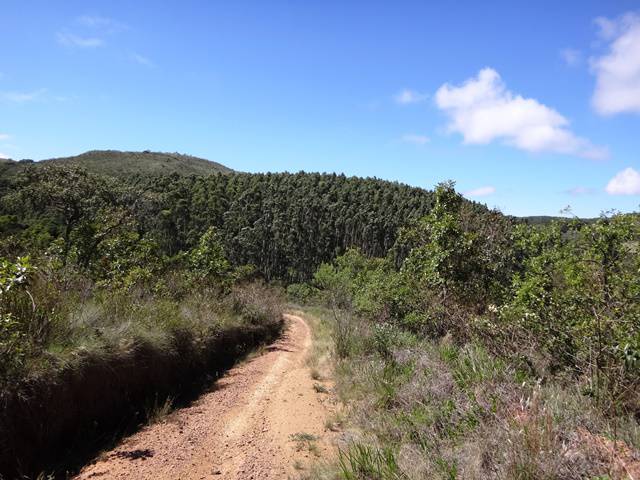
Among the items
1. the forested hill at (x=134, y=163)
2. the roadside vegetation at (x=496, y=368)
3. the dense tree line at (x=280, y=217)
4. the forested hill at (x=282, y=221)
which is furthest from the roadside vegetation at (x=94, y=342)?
the forested hill at (x=134, y=163)

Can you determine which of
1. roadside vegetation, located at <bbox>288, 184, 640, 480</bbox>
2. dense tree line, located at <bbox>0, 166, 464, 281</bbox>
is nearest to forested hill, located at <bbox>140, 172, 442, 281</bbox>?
dense tree line, located at <bbox>0, 166, 464, 281</bbox>

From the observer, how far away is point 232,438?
6785 mm

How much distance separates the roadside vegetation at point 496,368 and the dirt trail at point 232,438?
84 cm

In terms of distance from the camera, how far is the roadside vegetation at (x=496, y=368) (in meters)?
3.71

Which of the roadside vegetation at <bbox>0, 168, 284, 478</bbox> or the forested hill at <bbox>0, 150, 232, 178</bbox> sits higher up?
the forested hill at <bbox>0, 150, 232, 178</bbox>

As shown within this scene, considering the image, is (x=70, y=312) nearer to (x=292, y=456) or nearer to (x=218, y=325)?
(x=292, y=456)

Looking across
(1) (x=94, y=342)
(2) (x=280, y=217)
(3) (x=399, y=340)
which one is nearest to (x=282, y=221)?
(2) (x=280, y=217)

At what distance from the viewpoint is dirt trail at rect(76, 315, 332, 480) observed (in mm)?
5492

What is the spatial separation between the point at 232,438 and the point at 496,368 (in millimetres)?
4219

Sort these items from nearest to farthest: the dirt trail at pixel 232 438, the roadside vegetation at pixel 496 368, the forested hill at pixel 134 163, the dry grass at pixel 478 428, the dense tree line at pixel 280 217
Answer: the dry grass at pixel 478 428
the roadside vegetation at pixel 496 368
the dirt trail at pixel 232 438
the dense tree line at pixel 280 217
the forested hill at pixel 134 163

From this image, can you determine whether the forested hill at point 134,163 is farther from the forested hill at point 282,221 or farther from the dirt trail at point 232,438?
the dirt trail at point 232,438

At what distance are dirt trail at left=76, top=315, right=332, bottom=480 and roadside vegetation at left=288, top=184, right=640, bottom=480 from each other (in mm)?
838

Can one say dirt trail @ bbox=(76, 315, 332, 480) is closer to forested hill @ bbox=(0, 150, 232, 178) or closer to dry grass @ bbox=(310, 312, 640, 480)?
dry grass @ bbox=(310, 312, 640, 480)

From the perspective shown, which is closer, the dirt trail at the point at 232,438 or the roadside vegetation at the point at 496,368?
the roadside vegetation at the point at 496,368
